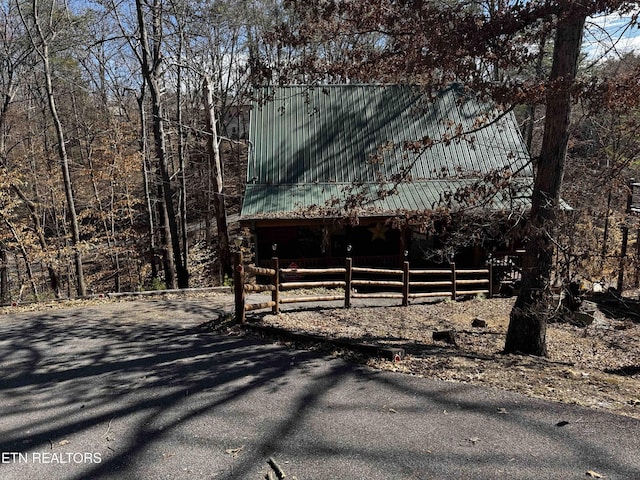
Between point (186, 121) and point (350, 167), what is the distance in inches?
587

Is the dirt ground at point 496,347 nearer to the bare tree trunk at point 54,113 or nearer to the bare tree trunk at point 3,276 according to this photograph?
the bare tree trunk at point 54,113

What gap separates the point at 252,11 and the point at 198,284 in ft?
47.9

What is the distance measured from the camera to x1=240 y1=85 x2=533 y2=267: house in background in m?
14.0

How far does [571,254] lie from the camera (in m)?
5.71

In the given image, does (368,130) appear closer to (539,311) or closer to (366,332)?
(366,332)

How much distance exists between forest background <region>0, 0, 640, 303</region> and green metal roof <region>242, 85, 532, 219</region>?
1.38 meters

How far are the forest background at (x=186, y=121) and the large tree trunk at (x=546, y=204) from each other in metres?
0.23

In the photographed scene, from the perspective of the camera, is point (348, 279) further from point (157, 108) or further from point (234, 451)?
point (157, 108)

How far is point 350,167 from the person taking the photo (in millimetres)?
15016

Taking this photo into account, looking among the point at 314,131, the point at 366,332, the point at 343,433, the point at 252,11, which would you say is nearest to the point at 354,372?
the point at 343,433

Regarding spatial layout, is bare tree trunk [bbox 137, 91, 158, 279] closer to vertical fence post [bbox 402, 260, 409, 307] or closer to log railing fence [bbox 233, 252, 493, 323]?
log railing fence [bbox 233, 252, 493, 323]

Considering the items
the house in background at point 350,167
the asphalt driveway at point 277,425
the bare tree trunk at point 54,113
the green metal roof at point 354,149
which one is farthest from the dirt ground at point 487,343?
the bare tree trunk at point 54,113

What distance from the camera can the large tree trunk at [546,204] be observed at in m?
5.89

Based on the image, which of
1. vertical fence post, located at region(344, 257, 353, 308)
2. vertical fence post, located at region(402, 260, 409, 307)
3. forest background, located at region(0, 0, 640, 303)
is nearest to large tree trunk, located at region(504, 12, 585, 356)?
forest background, located at region(0, 0, 640, 303)
